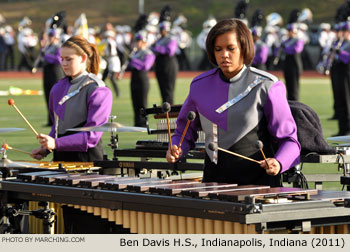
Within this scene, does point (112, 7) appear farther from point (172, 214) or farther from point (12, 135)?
point (172, 214)

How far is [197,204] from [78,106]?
2.23m

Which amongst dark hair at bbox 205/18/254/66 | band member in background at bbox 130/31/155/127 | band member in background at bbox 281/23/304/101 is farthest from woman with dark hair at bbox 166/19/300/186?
band member in background at bbox 281/23/304/101

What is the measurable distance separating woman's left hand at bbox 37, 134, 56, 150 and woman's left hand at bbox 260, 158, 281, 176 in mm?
1732

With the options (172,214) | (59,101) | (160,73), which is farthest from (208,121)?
(160,73)

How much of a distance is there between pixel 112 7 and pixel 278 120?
156 feet

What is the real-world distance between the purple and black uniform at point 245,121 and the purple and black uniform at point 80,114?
156cm

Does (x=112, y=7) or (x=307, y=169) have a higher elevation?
(x=112, y=7)

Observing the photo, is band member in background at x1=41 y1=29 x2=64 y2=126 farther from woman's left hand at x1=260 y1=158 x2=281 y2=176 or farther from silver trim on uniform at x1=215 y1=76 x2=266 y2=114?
woman's left hand at x1=260 y1=158 x2=281 y2=176

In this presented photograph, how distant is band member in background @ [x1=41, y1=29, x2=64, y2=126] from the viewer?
51.4 ft

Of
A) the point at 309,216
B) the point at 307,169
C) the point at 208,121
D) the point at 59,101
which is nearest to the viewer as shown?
the point at 309,216

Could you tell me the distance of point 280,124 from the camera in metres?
4.77

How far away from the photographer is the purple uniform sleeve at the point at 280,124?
4.76m

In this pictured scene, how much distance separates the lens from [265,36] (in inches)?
1011

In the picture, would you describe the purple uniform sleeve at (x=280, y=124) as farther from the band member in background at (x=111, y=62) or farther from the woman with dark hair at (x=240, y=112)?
the band member in background at (x=111, y=62)
